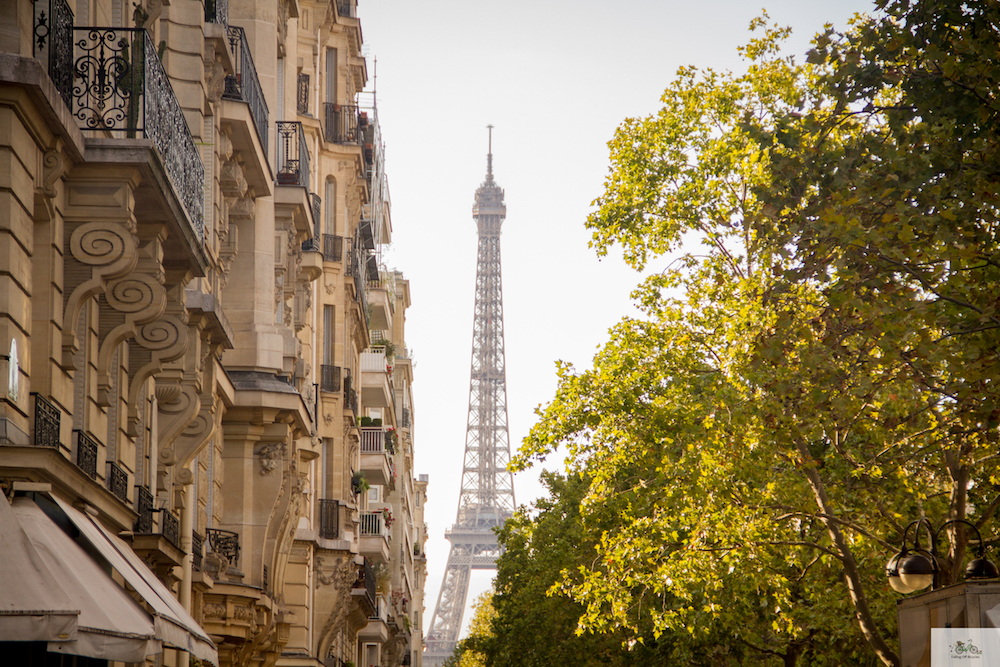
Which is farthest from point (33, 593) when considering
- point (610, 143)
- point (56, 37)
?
point (610, 143)

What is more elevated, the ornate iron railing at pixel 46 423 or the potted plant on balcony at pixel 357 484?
the potted plant on balcony at pixel 357 484

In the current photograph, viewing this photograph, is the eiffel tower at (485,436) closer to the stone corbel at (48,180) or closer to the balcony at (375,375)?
the balcony at (375,375)

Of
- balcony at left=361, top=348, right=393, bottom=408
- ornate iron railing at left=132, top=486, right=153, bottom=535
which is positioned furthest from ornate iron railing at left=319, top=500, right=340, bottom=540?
ornate iron railing at left=132, top=486, right=153, bottom=535

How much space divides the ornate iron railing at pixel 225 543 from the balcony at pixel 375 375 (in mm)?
25427

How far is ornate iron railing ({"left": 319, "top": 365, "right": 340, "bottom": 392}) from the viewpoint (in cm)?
3427

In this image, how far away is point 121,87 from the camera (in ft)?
40.9

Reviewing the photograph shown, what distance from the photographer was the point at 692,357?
23.8 meters

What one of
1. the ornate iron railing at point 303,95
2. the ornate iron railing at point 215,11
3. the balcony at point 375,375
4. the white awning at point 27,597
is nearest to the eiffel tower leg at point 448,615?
the balcony at point 375,375

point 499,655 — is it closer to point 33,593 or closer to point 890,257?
point 890,257

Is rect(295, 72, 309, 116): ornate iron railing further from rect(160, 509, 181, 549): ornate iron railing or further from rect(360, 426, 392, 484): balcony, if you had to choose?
rect(360, 426, 392, 484): balcony

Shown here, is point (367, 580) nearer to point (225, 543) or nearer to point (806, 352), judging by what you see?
point (225, 543)

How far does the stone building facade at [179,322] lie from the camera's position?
1030 centimetres

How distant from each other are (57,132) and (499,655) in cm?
4290

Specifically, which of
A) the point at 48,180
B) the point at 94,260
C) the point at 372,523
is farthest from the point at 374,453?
the point at 48,180
